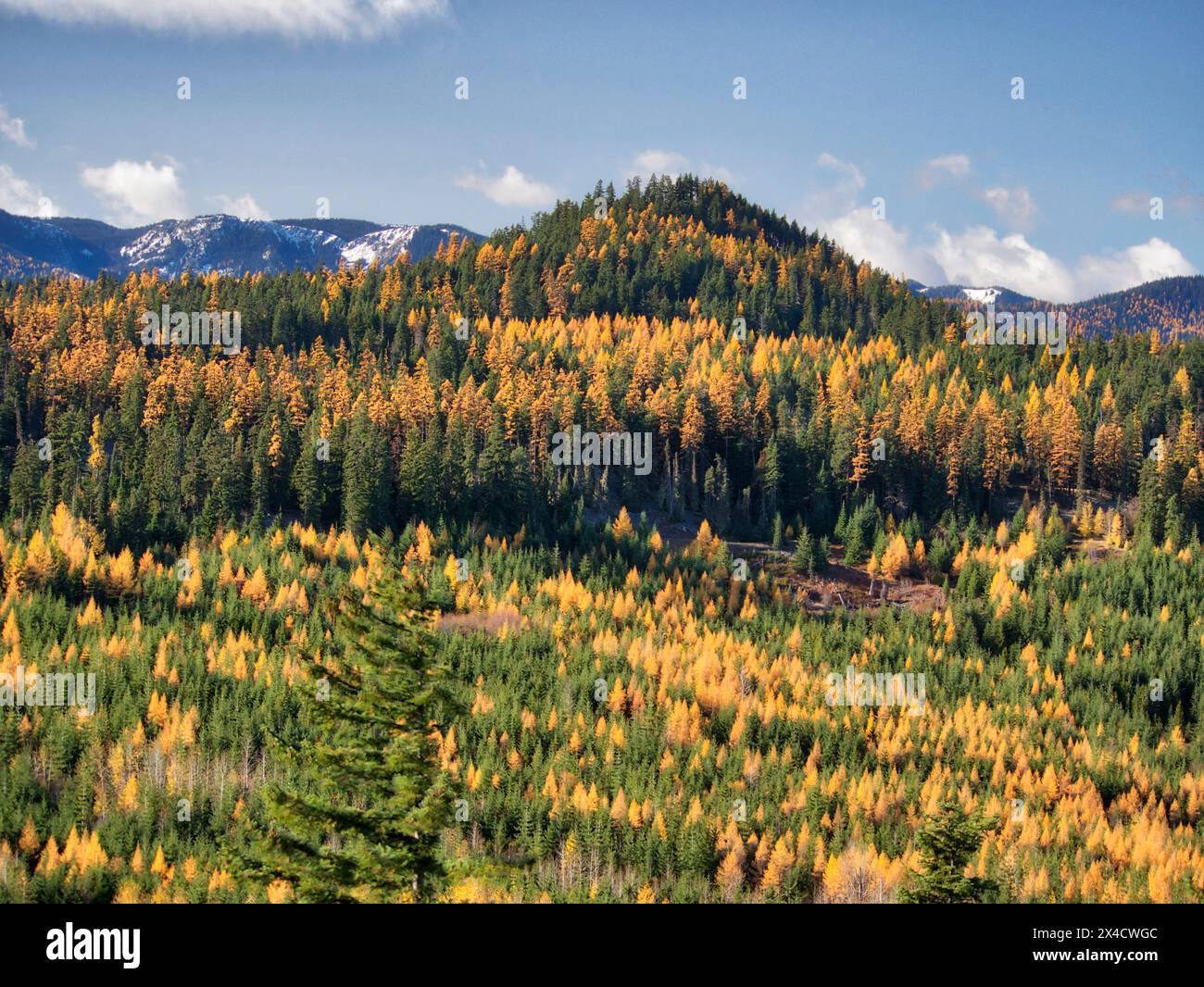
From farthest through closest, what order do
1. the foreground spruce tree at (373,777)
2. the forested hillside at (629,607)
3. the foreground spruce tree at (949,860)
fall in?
1. the forested hillside at (629,607)
2. the foreground spruce tree at (949,860)
3. the foreground spruce tree at (373,777)

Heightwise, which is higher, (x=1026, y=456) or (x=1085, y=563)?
(x=1026, y=456)

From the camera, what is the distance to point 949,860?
147ft

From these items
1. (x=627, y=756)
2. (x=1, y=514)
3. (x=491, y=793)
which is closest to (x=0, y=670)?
(x=1, y=514)

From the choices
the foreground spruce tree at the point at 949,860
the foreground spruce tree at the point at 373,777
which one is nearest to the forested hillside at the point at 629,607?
the foreground spruce tree at the point at 949,860

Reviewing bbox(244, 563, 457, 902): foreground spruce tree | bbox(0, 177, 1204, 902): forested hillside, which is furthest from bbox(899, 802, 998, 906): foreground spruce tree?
bbox(244, 563, 457, 902): foreground spruce tree

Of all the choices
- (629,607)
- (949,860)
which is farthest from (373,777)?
(629,607)

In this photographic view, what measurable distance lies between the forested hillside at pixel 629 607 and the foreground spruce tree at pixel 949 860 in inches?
860

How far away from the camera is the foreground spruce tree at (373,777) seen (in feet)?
96.2

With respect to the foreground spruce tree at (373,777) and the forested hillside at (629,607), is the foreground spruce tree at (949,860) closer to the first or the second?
the forested hillside at (629,607)

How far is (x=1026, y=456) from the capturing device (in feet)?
584
